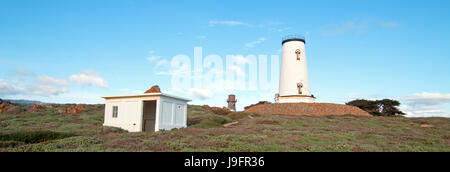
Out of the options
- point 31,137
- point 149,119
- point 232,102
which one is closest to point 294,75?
point 232,102

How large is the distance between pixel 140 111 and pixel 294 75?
97.9 ft

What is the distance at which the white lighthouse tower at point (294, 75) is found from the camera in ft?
146

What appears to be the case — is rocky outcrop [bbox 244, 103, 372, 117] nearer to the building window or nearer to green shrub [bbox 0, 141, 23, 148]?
the building window

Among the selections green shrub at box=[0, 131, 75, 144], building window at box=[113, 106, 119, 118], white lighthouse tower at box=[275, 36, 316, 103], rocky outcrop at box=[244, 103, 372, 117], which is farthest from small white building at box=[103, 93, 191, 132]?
white lighthouse tower at box=[275, 36, 316, 103]

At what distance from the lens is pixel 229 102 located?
4944 cm

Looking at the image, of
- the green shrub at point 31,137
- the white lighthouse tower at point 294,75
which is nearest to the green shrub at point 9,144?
the green shrub at point 31,137

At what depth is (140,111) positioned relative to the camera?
20.4 meters

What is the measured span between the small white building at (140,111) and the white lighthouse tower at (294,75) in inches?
1014

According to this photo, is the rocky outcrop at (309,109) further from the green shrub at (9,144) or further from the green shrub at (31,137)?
the green shrub at (9,144)

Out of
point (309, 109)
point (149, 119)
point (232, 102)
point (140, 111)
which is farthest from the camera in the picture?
point (232, 102)

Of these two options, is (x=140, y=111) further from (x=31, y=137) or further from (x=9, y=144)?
(x=9, y=144)
